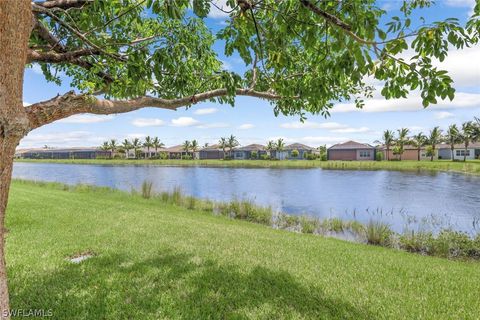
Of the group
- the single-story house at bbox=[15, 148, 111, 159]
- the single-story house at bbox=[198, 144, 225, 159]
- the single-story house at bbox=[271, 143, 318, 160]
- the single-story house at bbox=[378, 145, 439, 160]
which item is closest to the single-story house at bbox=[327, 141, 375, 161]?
the single-story house at bbox=[378, 145, 439, 160]

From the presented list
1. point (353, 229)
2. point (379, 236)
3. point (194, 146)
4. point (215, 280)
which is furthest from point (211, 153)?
point (215, 280)

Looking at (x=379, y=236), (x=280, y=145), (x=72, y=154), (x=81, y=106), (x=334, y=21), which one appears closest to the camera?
(x=334, y=21)

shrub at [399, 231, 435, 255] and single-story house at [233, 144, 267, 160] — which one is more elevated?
single-story house at [233, 144, 267, 160]

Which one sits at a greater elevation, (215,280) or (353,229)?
(215,280)

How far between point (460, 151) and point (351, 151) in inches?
935

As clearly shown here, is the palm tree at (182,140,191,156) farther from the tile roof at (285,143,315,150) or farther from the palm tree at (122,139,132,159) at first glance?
the tile roof at (285,143,315,150)

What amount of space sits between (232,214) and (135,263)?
34.5 feet

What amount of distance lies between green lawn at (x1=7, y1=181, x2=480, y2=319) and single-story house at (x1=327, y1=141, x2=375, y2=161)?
7078 centimetres

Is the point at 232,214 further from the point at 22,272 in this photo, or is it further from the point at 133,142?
the point at 133,142

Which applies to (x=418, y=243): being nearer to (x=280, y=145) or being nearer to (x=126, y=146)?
(x=280, y=145)

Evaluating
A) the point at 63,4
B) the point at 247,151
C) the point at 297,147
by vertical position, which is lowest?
the point at 247,151

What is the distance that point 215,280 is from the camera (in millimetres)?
4422

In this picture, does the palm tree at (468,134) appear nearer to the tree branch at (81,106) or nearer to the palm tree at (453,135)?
the palm tree at (453,135)

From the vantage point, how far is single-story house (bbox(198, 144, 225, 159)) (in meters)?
94.5
